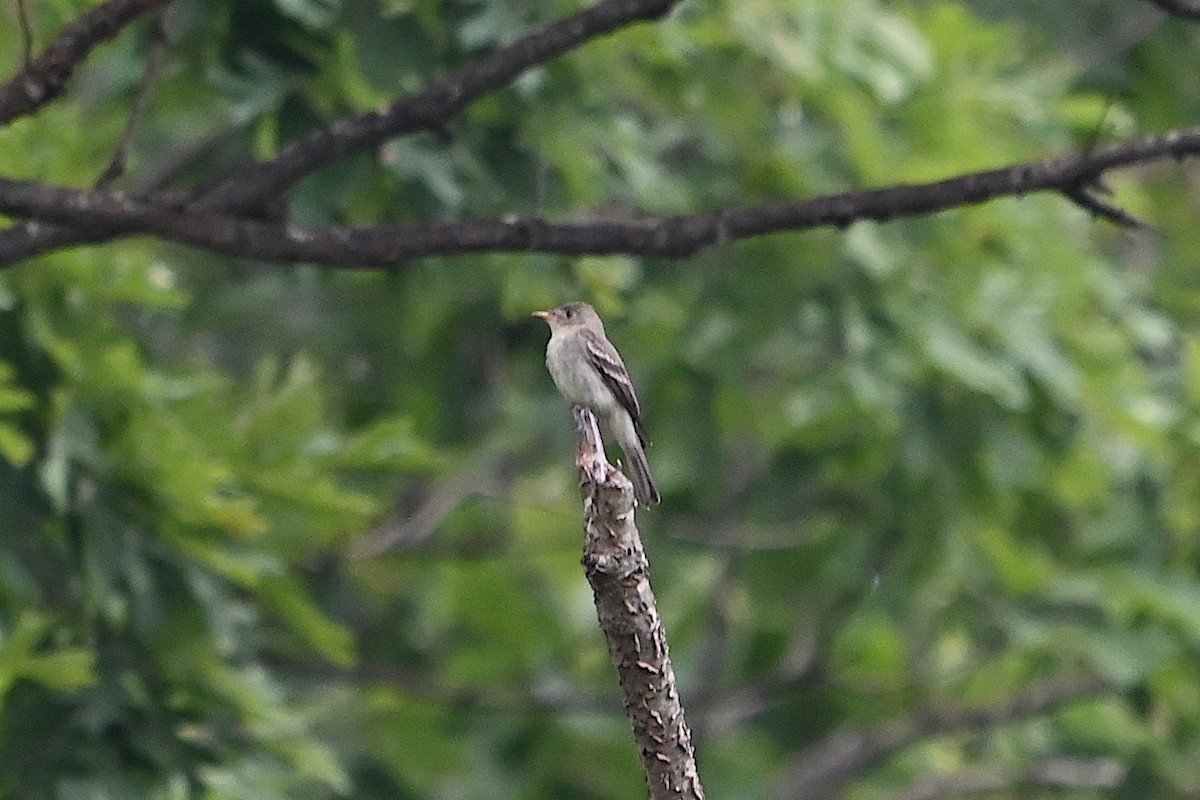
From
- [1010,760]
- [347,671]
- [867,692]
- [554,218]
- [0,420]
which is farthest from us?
[1010,760]

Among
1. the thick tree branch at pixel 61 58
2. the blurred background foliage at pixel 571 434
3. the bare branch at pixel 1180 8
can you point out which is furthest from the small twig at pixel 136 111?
the bare branch at pixel 1180 8

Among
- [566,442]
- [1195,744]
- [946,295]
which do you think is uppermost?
[566,442]

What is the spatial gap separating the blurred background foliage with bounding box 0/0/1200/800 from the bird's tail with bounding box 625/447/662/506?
1.04 meters

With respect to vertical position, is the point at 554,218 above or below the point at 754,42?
below

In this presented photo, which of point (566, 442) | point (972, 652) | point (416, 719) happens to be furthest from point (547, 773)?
point (972, 652)

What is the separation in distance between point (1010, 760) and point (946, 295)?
5076 millimetres

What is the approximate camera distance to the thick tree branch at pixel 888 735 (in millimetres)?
11016

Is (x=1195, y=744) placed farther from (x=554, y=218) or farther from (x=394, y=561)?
(x=554, y=218)

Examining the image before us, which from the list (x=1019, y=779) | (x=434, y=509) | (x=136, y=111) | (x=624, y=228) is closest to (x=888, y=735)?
(x=1019, y=779)

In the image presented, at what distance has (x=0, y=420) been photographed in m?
6.37

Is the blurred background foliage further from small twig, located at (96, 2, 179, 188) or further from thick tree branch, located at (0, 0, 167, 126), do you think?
thick tree branch, located at (0, 0, 167, 126)

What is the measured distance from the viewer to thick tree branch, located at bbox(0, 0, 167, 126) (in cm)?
492

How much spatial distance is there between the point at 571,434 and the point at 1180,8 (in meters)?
5.46

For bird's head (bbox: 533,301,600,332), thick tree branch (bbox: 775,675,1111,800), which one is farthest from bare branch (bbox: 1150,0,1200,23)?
thick tree branch (bbox: 775,675,1111,800)
